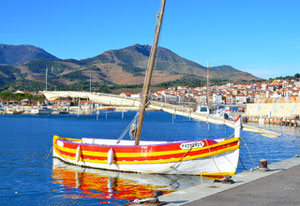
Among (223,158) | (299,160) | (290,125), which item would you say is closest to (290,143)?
(299,160)

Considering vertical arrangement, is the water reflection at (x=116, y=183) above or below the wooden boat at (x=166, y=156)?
below

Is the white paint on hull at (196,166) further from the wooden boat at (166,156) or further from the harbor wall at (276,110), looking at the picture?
the harbor wall at (276,110)

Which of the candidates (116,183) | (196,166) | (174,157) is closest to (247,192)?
(196,166)

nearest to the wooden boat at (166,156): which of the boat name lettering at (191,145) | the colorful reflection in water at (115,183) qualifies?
the boat name lettering at (191,145)

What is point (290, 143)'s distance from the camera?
42562mm

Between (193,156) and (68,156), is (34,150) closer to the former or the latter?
(68,156)

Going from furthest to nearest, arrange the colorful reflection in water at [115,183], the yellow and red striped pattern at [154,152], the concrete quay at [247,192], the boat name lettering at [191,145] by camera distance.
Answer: the boat name lettering at [191,145] < the yellow and red striped pattern at [154,152] < the colorful reflection in water at [115,183] < the concrete quay at [247,192]

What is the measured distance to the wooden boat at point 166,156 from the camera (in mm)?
19641

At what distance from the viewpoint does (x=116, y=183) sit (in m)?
→ 20.9

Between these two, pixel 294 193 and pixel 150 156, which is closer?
pixel 294 193

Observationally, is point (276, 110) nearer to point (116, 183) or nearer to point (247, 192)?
point (116, 183)

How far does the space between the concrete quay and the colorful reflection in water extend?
4.66 metres

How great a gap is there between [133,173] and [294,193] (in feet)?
35.8

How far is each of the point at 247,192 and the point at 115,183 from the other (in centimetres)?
946
